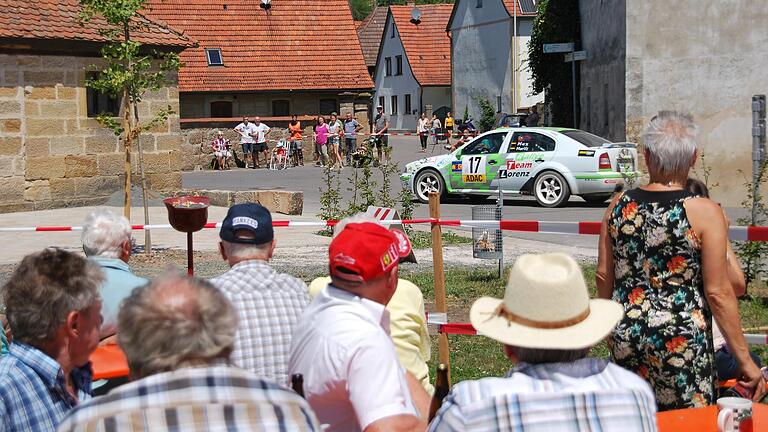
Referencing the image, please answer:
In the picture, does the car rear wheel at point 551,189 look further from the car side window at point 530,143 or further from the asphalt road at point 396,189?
the car side window at point 530,143

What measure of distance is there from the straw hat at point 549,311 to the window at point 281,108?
37647 millimetres

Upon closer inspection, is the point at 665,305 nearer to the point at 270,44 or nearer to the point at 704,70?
the point at 704,70

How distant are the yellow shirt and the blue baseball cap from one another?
341 millimetres

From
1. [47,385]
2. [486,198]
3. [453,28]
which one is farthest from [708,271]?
[453,28]

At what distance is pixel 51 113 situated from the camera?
19.7m

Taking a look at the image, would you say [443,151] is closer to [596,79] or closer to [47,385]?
[596,79]

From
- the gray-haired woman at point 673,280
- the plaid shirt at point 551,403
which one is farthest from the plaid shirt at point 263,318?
the plaid shirt at point 551,403

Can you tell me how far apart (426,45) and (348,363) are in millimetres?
65327

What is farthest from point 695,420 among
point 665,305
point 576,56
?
point 576,56

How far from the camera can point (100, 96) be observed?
2072 centimetres

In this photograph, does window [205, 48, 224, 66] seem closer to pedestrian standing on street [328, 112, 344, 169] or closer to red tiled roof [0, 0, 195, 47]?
pedestrian standing on street [328, 112, 344, 169]

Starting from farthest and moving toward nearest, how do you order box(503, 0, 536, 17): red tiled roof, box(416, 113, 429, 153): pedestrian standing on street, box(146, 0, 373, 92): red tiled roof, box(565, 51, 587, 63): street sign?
box(503, 0, 536, 17): red tiled roof → box(416, 113, 429, 153): pedestrian standing on street → box(146, 0, 373, 92): red tiled roof → box(565, 51, 587, 63): street sign

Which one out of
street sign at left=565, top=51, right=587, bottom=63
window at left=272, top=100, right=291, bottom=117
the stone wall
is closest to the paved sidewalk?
the stone wall

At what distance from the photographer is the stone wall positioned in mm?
19141
